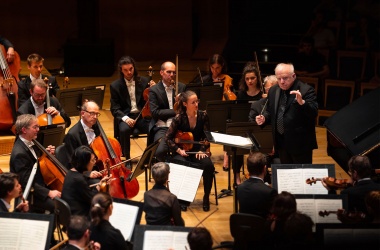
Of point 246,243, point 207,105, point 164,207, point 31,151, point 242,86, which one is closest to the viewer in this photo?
point 246,243

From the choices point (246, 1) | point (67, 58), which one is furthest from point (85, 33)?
point (246, 1)

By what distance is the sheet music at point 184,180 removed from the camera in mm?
7039

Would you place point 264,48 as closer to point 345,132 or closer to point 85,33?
point 85,33

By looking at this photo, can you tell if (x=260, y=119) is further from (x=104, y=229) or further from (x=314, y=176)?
(x=104, y=229)

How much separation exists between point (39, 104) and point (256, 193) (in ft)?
10.1

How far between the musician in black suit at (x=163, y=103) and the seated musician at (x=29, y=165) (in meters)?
1.95

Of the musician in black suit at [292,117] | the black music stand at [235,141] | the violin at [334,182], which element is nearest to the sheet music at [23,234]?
the black music stand at [235,141]

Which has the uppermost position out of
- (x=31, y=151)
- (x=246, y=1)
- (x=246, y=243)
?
(x=246, y=1)

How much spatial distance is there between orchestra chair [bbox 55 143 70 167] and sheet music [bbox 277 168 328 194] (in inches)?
83.2

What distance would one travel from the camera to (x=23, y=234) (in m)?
5.63

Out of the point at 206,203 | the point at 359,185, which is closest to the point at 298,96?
the point at 359,185

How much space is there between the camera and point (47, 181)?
271 inches

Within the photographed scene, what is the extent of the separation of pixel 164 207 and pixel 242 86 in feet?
9.81

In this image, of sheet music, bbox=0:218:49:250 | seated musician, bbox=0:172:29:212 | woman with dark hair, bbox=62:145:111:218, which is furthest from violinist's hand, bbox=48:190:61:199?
sheet music, bbox=0:218:49:250
